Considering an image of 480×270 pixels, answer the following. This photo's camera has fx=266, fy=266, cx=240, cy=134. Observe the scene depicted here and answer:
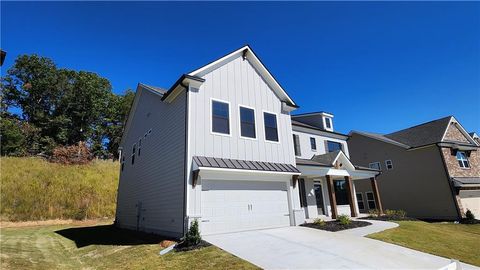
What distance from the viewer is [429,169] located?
24.8 m

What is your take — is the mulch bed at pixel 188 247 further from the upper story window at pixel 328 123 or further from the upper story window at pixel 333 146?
the upper story window at pixel 328 123

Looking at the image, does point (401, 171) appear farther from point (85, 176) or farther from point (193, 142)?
point (85, 176)

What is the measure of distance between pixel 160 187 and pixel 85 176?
61.6 feet

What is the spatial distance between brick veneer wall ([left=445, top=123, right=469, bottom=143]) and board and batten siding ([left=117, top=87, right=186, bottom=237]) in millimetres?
26313

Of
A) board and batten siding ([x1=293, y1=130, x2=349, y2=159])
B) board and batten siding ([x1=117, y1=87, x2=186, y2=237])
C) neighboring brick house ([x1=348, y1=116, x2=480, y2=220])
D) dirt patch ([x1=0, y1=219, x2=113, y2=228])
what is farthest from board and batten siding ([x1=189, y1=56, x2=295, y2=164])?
neighboring brick house ([x1=348, y1=116, x2=480, y2=220])

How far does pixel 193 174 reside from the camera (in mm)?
10852

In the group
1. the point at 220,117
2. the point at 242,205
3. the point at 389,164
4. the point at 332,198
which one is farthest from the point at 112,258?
the point at 389,164

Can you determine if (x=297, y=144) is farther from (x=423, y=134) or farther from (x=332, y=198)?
(x=423, y=134)

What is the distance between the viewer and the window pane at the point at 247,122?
43.9 ft

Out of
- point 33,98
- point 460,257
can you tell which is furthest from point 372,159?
point 33,98

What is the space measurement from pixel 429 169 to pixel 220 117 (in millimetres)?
22454

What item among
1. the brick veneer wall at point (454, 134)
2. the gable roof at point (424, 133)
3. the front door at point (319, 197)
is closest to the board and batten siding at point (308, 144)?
the front door at point (319, 197)

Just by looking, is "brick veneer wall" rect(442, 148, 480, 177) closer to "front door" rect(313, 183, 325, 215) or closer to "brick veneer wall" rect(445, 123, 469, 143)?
"brick veneer wall" rect(445, 123, 469, 143)

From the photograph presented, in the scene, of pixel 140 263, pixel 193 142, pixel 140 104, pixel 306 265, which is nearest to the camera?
pixel 306 265
